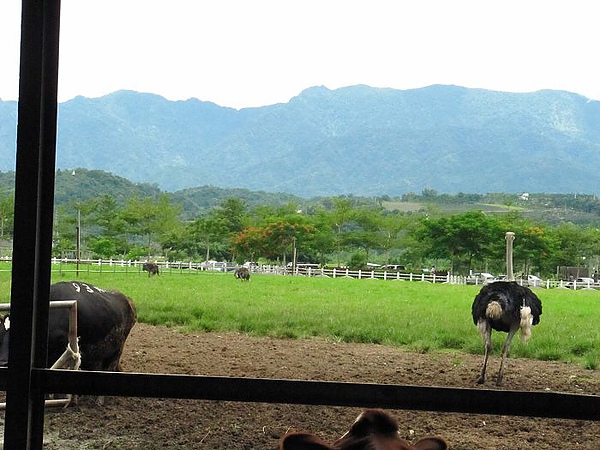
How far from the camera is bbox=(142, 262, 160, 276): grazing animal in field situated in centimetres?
1380

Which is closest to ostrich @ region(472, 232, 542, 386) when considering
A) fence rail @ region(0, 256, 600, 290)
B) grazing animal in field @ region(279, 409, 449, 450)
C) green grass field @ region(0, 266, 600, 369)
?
green grass field @ region(0, 266, 600, 369)

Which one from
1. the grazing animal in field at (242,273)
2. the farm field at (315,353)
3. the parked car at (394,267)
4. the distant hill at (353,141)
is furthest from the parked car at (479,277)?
the distant hill at (353,141)

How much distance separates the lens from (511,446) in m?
4.77

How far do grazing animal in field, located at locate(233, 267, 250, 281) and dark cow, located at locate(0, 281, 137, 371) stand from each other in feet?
30.1

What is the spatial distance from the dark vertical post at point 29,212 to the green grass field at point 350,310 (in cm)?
669

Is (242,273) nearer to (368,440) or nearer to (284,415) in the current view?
(284,415)

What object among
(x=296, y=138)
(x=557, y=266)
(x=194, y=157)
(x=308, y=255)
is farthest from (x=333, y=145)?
(x=557, y=266)

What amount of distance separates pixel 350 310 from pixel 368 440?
32.3 ft

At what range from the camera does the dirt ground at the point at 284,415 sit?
4660 millimetres

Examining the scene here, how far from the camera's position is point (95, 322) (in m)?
4.45

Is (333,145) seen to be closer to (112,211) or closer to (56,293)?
(112,211)

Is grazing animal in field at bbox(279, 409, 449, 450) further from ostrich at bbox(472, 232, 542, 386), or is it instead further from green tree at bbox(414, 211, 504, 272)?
green tree at bbox(414, 211, 504, 272)

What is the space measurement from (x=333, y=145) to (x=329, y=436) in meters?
22.2

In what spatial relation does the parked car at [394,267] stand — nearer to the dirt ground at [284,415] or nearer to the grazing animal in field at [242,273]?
the grazing animal in field at [242,273]
